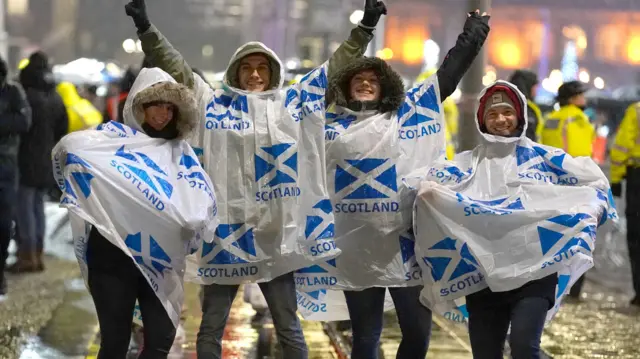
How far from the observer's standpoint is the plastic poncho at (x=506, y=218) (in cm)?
489

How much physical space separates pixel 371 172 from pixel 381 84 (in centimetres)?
50

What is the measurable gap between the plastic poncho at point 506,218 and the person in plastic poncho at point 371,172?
188 millimetres

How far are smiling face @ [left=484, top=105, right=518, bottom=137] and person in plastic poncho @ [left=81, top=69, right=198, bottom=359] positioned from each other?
147cm

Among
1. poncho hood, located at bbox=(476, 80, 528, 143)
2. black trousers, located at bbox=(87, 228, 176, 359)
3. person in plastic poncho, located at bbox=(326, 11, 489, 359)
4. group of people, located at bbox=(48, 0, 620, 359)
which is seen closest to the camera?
black trousers, located at bbox=(87, 228, 176, 359)

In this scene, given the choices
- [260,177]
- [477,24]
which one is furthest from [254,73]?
[477,24]

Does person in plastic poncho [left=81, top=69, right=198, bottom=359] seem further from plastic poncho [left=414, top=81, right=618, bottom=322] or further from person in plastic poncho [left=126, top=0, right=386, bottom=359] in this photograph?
plastic poncho [left=414, top=81, right=618, bottom=322]

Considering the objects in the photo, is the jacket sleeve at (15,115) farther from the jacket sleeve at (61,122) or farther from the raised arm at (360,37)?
the raised arm at (360,37)

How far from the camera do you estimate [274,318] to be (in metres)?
5.13

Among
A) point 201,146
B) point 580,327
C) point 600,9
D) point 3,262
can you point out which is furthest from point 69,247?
point 600,9

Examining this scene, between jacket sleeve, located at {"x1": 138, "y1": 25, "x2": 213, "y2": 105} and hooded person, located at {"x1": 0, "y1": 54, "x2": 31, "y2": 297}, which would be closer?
jacket sleeve, located at {"x1": 138, "y1": 25, "x2": 213, "y2": 105}

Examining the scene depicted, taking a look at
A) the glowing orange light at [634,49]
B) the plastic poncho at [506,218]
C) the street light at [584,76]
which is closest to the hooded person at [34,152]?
the plastic poncho at [506,218]

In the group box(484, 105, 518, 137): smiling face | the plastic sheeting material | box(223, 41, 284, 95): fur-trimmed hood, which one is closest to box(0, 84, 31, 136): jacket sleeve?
box(223, 41, 284, 95): fur-trimmed hood

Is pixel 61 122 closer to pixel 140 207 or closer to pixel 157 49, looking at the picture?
pixel 157 49

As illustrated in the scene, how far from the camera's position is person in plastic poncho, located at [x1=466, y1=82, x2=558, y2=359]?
4.73 meters
